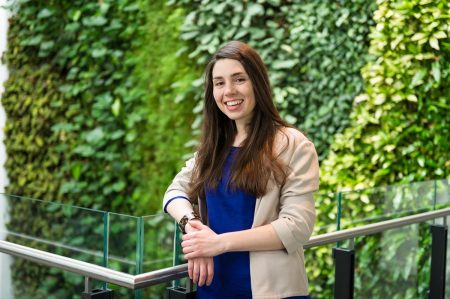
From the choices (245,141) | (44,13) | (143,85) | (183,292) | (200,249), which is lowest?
(183,292)

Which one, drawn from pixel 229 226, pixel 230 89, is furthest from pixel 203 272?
pixel 230 89

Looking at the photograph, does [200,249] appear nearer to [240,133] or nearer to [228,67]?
[240,133]

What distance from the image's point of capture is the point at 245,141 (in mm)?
1898

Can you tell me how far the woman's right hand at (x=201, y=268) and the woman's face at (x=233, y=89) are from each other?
33 centimetres

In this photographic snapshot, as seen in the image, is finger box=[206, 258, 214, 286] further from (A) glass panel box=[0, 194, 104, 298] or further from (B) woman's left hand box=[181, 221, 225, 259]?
(A) glass panel box=[0, 194, 104, 298]

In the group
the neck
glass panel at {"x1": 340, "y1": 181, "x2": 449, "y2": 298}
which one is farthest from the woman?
glass panel at {"x1": 340, "y1": 181, "x2": 449, "y2": 298}

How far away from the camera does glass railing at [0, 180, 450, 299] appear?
1903mm

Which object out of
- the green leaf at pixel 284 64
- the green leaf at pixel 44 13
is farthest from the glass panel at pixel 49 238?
the green leaf at pixel 44 13

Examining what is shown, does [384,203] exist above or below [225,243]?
above

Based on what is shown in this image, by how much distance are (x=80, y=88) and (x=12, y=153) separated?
0.84m

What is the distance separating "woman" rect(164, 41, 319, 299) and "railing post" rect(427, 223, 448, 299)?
1.57m

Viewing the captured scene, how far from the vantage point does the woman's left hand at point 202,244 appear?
178 cm

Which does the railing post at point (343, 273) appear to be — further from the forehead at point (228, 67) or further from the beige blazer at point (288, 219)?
the forehead at point (228, 67)

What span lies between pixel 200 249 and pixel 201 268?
57 mm
